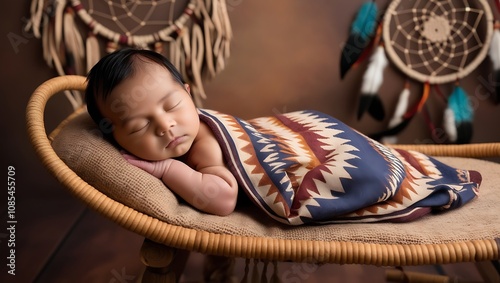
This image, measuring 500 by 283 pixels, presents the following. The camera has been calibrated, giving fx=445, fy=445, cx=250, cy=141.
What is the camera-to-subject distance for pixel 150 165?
2.89ft

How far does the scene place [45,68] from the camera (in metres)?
1.45

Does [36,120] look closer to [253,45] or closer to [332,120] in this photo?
[332,120]

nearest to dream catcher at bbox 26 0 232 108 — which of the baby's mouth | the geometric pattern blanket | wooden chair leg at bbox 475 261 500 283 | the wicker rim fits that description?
the geometric pattern blanket

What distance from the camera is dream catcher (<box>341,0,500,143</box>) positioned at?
4.72ft

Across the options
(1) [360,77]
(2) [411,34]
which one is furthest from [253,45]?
(2) [411,34]

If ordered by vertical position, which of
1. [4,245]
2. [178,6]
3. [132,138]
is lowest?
[4,245]

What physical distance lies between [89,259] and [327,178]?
87cm

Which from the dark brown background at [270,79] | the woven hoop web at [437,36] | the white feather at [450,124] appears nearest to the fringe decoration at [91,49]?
the dark brown background at [270,79]

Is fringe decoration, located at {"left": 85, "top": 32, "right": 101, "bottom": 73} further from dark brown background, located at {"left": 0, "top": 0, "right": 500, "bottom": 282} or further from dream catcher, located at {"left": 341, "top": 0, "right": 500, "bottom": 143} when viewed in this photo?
dream catcher, located at {"left": 341, "top": 0, "right": 500, "bottom": 143}

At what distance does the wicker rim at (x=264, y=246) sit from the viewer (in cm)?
78

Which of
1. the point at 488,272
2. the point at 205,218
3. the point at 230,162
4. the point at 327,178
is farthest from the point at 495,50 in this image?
the point at 205,218

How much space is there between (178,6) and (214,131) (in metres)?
0.64

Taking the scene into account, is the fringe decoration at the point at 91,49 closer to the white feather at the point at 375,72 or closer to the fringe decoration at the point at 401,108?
the white feather at the point at 375,72

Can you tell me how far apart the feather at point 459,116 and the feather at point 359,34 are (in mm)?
346
